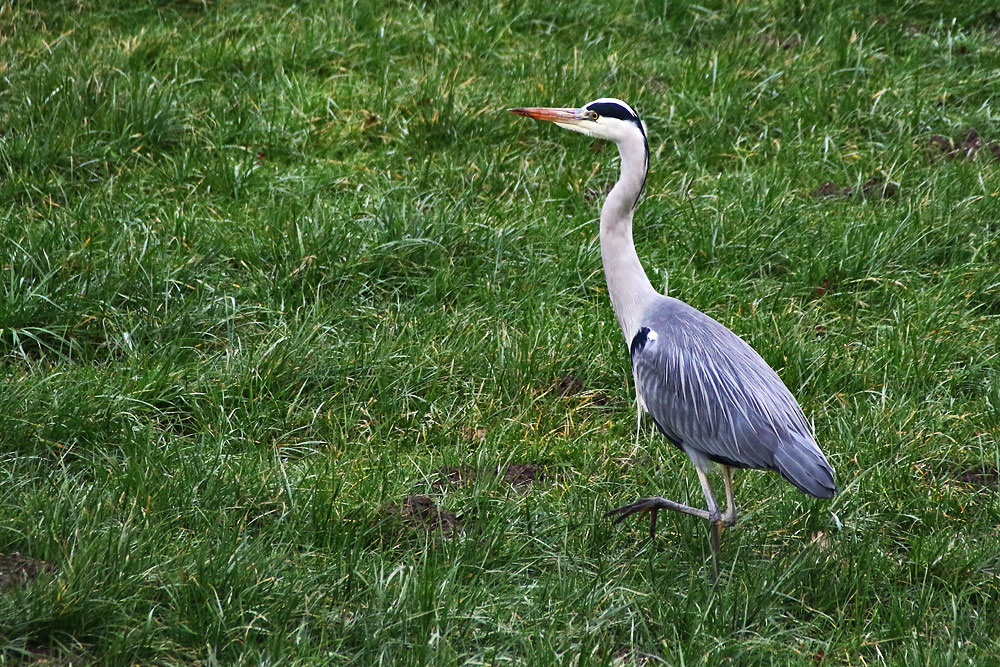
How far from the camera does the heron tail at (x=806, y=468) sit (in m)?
3.62

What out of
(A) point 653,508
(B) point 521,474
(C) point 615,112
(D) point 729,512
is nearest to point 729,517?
(D) point 729,512

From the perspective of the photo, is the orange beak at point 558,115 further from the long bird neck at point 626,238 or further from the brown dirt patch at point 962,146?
the brown dirt patch at point 962,146

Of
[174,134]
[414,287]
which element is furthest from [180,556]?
[174,134]

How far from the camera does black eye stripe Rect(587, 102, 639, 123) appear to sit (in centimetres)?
429

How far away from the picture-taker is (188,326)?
16.4 ft

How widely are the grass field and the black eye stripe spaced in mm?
1109

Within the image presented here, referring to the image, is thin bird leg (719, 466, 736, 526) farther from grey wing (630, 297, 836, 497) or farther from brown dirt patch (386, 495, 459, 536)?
brown dirt patch (386, 495, 459, 536)

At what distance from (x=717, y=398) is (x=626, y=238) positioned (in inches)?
28.8

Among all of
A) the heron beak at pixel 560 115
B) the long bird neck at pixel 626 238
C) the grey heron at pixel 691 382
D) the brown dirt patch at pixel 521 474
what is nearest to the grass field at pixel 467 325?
the brown dirt patch at pixel 521 474

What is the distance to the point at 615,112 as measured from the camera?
14.2 feet

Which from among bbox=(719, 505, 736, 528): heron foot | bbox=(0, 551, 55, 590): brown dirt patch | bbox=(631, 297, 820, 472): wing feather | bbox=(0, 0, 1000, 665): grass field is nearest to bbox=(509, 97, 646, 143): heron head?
bbox=(631, 297, 820, 472): wing feather

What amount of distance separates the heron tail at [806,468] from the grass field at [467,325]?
311mm

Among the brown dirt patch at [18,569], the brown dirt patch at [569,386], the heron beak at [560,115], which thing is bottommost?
the brown dirt patch at [569,386]

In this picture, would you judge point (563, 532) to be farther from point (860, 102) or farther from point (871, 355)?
point (860, 102)
